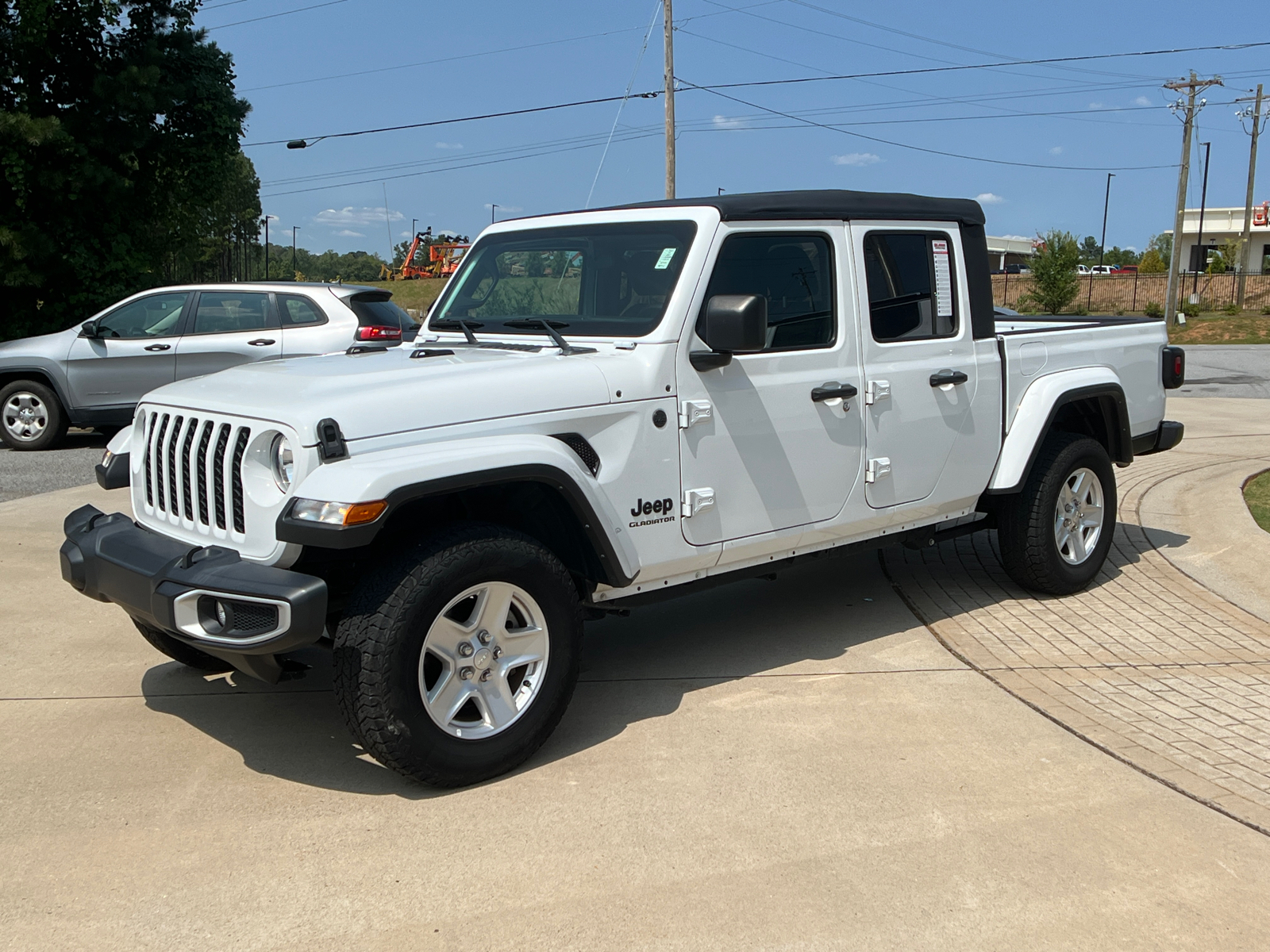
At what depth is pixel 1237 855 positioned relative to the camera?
3.41 metres

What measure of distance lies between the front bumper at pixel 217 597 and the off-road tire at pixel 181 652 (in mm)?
871

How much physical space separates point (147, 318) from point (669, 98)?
17.2m

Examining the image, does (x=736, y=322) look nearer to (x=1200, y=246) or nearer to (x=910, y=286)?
(x=910, y=286)

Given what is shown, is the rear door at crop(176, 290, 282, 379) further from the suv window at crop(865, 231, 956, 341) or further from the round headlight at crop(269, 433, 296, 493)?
the round headlight at crop(269, 433, 296, 493)

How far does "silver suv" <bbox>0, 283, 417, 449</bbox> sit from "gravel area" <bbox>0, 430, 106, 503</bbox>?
34 cm

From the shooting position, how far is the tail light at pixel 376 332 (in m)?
11.2

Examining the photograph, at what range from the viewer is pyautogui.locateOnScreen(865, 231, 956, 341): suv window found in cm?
513

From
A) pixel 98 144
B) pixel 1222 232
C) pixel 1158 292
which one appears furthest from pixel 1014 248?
pixel 98 144

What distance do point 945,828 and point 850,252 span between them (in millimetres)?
2523

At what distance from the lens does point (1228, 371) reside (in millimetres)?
22312

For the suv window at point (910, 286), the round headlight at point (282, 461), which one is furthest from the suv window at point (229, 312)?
the round headlight at point (282, 461)

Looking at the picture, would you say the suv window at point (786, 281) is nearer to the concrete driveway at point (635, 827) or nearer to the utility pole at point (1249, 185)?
the concrete driveway at point (635, 827)

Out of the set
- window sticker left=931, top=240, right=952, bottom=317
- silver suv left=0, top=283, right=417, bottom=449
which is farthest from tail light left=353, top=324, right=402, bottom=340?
window sticker left=931, top=240, right=952, bottom=317

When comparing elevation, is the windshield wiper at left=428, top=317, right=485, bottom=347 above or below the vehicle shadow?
above
